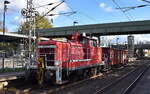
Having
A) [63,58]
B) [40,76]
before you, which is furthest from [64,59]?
[40,76]

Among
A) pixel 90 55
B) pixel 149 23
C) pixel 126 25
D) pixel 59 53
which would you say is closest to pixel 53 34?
pixel 126 25

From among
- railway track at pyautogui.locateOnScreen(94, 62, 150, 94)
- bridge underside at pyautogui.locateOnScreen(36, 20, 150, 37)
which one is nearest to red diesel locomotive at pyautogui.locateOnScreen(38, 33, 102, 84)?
railway track at pyautogui.locateOnScreen(94, 62, 150, 94)

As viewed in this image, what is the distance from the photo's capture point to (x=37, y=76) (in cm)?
1606

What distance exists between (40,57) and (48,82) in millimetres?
1757

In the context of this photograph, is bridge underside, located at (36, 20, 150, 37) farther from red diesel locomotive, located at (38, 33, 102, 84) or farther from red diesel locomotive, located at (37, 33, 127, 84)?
red diesel locomotive, located at (38, 33, 102, 84)

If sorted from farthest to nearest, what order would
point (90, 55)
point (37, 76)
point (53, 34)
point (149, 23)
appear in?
point (53, 34) < point (149, 23) < point (90, 55) < point (37, 76)

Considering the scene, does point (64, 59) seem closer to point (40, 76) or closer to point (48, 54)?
point (48, 54)

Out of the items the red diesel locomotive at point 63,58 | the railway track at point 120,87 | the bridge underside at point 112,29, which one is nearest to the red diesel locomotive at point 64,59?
the red diesel locomotive at point 63,58

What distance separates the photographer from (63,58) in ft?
54.8

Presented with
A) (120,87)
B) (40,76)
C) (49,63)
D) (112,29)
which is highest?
(112,29)

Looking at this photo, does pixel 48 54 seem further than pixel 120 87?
No

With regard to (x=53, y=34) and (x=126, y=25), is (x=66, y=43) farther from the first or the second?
(x=53, y=34)

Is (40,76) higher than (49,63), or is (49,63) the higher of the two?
(49,63)

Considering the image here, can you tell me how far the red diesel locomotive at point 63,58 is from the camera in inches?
619
